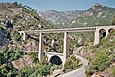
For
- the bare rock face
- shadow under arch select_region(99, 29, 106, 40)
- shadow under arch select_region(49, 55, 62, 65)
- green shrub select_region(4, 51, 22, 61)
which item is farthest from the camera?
the bare rock face

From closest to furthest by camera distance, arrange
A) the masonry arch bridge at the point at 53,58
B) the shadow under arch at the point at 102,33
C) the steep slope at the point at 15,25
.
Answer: the shadow under arch at the point at 102,33 < the masonry arch bridge at the point at 53,58 < the steep slope at the point at 15,25

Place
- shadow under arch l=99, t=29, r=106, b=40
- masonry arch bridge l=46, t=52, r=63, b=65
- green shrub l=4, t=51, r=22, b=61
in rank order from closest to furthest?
1. shadow under arch l=99, t=29, r=106, b=40
2. green shrub l=4, t=51, r=22, b=61
3. masonry arch bridge l=46, t=52, r=63, b=65

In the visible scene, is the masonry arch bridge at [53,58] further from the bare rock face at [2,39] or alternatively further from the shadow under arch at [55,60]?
the bare rock face at [2,39]

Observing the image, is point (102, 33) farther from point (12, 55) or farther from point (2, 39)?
point (2, 39)

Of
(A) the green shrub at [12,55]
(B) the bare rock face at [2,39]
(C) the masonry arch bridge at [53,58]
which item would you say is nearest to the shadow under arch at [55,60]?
(C) the masonry arch bridge at [53,58]

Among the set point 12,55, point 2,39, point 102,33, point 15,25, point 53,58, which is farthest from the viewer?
point 15,25

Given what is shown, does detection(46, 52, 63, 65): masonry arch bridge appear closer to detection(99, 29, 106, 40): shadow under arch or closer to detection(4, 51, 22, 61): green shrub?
detection(4, 51, 22, 61): green shrub

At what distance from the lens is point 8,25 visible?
139 metres

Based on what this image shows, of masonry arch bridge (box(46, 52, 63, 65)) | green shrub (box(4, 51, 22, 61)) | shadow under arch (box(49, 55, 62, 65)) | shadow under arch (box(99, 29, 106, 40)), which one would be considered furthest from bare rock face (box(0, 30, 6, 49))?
shadow under arch (box(99, 29, 106, 40))

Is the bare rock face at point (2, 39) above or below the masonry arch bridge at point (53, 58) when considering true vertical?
above

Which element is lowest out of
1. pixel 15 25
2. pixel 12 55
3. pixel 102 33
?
pixel 12 55

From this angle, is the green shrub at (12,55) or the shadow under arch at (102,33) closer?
the shadow under arch at (102,33)

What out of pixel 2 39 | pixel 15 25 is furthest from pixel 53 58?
pixel 15 25

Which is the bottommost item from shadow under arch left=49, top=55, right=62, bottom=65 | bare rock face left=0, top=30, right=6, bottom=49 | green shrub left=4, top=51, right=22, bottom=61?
shadow under arch left=49, top=55, right=62, bottom=65
